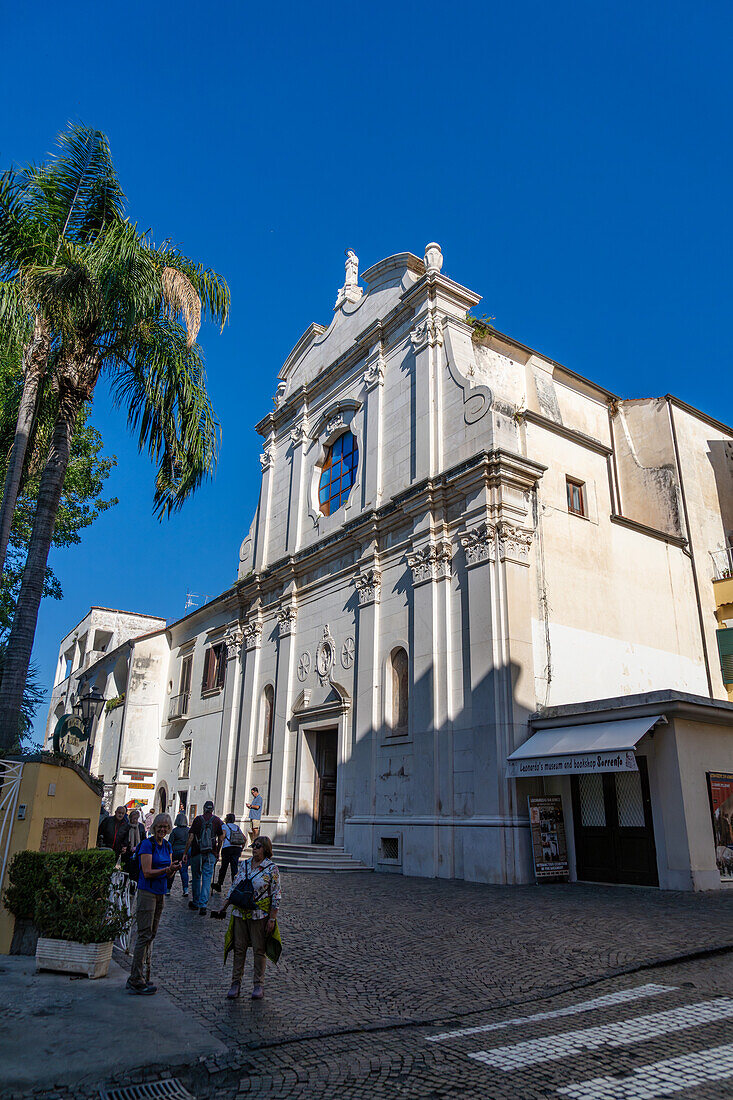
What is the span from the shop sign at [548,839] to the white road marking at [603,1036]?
852cm

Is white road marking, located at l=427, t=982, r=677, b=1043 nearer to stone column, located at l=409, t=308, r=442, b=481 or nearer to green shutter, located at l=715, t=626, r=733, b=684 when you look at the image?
stone column, located at l=409, t=308, r=442, b=481

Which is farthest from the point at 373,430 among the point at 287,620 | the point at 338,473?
the point at 287,620

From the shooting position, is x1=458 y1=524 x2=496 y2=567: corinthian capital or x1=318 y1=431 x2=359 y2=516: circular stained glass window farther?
x1=318 y1=431 x2=359 y2=516: circular stained glass window

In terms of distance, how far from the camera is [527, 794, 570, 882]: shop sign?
13.9 meters

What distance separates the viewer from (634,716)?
1312cm

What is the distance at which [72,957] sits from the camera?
6.88 metres

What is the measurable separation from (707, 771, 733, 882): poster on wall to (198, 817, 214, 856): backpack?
8100 mm

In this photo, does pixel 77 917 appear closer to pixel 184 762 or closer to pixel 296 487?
pixel 296 487

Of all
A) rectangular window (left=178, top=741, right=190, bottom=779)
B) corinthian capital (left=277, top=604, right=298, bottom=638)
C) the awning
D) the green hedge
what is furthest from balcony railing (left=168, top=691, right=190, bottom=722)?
the green hedge

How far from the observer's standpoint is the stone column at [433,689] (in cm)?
1598

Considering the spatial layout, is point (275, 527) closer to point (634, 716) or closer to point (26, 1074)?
point (634, 716)

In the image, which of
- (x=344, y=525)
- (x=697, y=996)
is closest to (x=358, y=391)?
(x=344, y=525)

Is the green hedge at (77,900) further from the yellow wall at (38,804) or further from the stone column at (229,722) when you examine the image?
the stone column at (229,722)

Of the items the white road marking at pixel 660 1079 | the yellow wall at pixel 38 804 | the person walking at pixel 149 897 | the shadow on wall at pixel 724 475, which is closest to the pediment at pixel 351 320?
the shadow on wall at pixel 724 475
